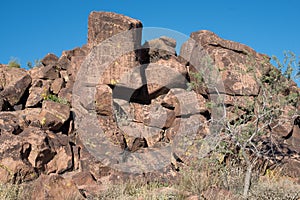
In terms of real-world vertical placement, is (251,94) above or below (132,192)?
above

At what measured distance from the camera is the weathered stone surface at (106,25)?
11.4 metres

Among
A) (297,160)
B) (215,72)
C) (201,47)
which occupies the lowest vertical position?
(297,160)

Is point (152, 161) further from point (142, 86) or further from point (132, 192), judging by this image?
point (142, 86)

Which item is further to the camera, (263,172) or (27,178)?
(263,172)

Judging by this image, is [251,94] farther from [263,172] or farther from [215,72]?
[263,172]

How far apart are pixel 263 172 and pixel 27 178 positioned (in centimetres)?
560

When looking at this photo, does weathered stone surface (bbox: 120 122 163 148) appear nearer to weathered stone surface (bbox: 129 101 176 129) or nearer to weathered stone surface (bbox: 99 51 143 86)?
weathered stone surface (bbox: 129 101 176 129)

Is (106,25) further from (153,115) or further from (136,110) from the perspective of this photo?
(153,115)

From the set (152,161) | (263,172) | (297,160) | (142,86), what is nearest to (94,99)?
(142,86)

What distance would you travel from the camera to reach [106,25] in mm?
11508

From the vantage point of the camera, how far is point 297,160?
365 inches

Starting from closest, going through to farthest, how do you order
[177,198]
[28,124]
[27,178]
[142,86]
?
[177,198]
[27,178]
[28,124]
[142,86]

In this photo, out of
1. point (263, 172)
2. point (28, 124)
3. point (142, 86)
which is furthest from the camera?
point (142, 86)

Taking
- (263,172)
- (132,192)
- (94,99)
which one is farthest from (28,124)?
(263,172)
